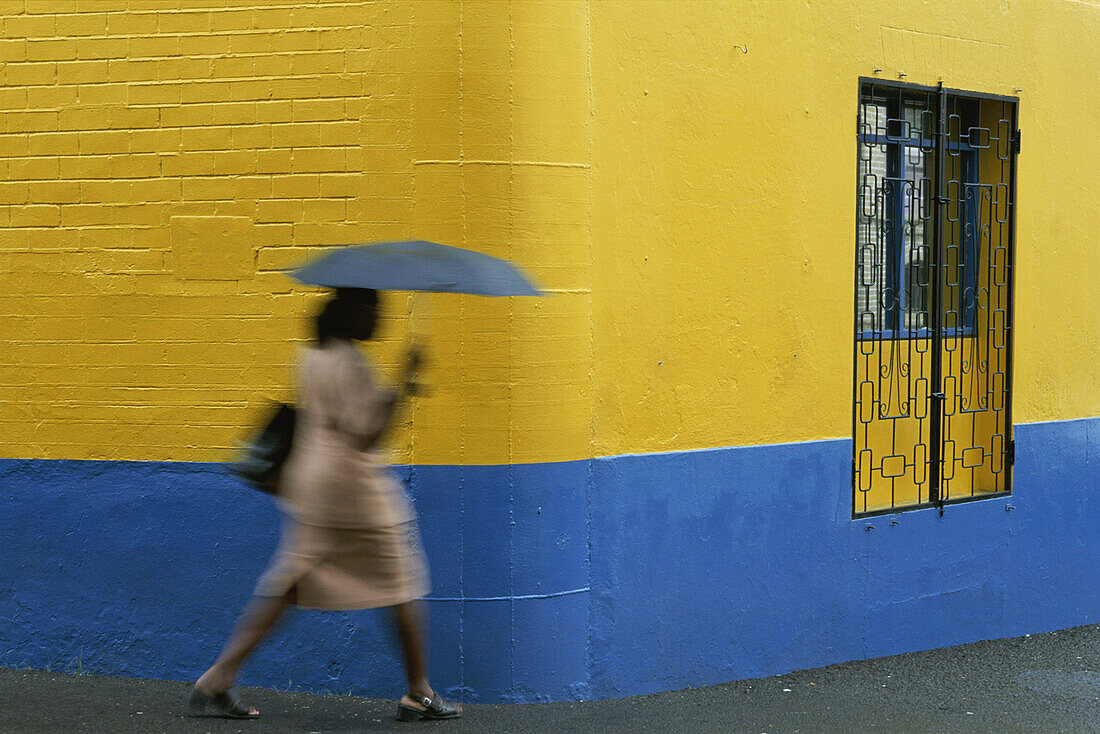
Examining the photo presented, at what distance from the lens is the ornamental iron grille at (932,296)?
23.3 feet

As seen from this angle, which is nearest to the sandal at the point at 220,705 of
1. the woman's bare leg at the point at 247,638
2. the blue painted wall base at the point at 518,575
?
the woman's bare leg at the point at 247,638

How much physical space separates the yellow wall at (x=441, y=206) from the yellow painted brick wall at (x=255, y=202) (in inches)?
0.4

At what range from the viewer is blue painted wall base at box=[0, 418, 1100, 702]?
223 inches

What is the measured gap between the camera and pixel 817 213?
21.9ft

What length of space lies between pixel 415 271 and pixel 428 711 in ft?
5.81

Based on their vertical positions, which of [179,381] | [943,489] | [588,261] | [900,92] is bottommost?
[943,489]

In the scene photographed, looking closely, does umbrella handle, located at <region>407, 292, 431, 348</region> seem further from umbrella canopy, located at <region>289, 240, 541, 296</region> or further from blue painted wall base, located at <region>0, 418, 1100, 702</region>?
umbrella canopy, located at <region>289, 240, 541, 296</region>

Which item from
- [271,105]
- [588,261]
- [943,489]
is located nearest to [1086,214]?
[943,489]

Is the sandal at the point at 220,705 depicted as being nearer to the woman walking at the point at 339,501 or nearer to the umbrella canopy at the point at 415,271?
the woman walking at the point at 339,501

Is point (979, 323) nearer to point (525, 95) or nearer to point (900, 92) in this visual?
point (900, 92)

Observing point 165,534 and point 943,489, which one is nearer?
point 165,534

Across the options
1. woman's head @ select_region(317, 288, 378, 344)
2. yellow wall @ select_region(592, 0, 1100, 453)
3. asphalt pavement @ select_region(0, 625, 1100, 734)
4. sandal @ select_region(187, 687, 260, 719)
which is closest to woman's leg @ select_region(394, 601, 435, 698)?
asphalt pavement @ select_region(0, 625, 1100, 734)

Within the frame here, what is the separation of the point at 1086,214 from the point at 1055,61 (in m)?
0.92

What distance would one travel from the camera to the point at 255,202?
5852 millimetres
